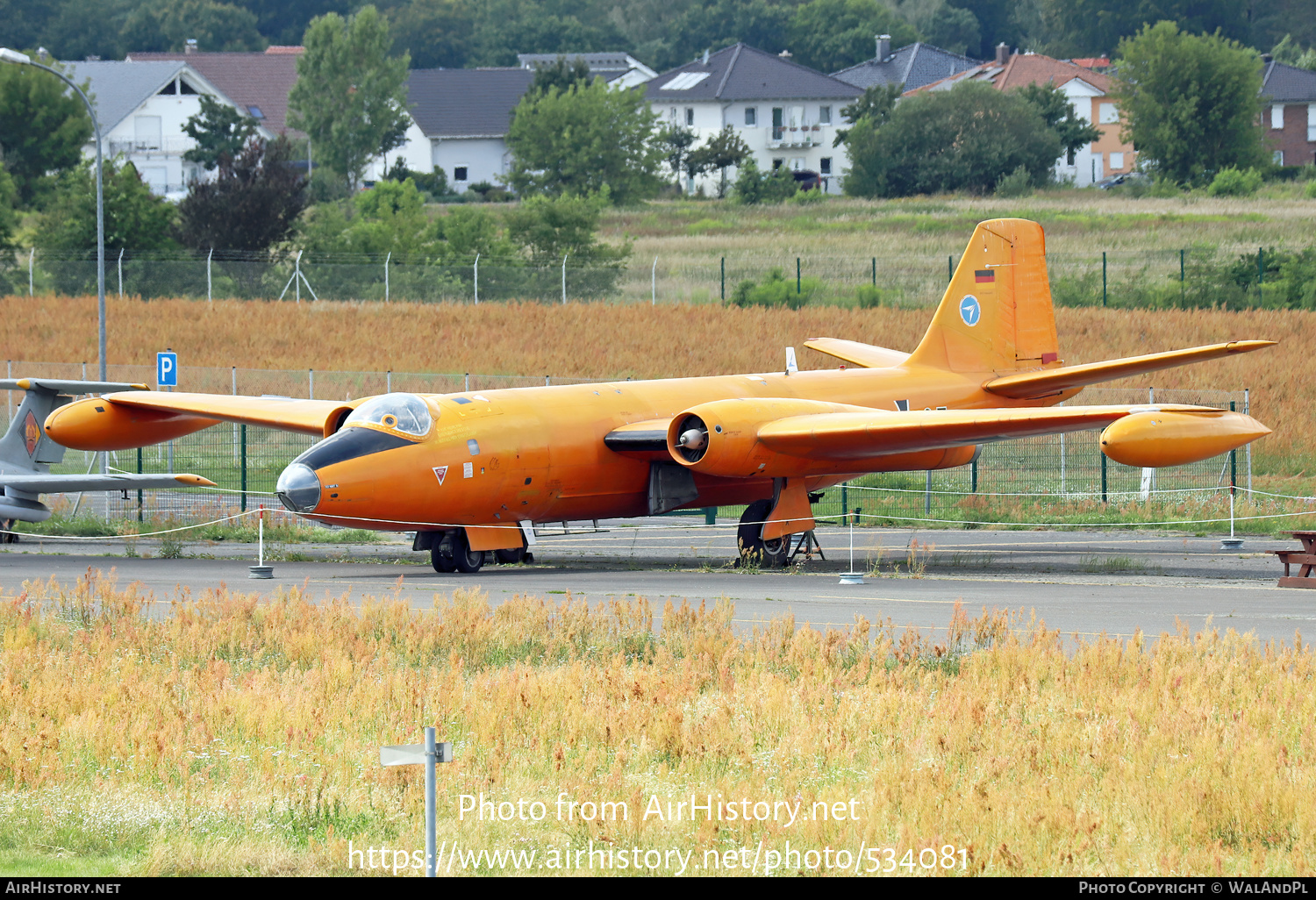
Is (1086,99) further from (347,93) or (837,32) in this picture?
(347,93)

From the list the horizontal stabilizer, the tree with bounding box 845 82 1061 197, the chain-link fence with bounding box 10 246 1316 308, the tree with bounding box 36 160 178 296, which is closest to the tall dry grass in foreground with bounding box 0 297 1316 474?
the chain-link fence with bounding box 10 246 1316 308

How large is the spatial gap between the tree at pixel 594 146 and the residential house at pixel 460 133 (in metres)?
21.3

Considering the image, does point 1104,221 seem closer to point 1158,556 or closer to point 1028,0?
point 1158,556

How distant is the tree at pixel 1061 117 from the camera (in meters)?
96.7

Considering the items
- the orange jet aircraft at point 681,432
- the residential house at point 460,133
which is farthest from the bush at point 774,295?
the residential house at point 460,133

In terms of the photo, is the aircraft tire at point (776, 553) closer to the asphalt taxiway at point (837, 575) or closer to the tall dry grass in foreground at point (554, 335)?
the asphalt taxiway at point (837, 575)

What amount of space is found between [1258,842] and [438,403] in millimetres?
14224

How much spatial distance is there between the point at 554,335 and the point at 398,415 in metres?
27.1

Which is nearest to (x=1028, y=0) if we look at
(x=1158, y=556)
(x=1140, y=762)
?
(x=1158, y=556)

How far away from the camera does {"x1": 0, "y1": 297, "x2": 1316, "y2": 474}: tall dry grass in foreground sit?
44.4 meters

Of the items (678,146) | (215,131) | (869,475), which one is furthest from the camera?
(678,146)

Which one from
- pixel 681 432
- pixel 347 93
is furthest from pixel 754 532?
pixel 347 93

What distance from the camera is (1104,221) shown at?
70625mm

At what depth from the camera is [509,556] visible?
23.5 metres
